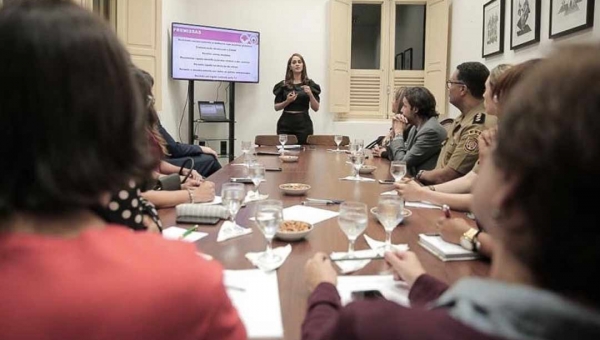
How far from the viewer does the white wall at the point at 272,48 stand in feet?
21.8

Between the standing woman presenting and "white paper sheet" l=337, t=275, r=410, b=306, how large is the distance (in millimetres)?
4644

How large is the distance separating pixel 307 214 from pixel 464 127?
1343 millimetres

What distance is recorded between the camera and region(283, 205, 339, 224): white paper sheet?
62.5 inches

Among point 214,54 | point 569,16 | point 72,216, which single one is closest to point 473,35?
point 569,16

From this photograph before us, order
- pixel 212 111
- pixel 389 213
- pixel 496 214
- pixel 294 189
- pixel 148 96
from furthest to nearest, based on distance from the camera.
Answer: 1. pixel 212 111
2. pixel 294 189
3. pixel 148 96
4. pixel 389 213
5. pixel 496 214

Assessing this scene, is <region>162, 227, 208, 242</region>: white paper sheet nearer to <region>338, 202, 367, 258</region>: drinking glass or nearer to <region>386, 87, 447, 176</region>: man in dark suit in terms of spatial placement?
<region>338, 202, 367, 258</region>: drinking glass

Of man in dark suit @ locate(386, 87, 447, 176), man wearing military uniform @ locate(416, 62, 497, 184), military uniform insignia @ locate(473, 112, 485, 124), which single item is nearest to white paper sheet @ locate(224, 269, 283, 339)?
man wearing military uniform @ locate(416, 62, 497, 184)

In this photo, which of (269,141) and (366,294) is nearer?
(366,294)

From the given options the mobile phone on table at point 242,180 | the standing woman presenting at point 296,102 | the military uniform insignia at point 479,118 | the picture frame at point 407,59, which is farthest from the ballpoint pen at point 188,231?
the picture frame at point 407,59

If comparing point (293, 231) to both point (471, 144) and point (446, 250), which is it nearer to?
point (446, 250)

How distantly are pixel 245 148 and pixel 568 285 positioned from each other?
2.75 metres

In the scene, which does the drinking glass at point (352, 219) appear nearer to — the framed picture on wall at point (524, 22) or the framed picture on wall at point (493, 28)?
the framed picture on wall at point (524, 22)

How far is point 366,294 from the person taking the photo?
996mm

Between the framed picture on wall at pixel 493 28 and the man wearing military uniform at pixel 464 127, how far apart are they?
1.75 meters
